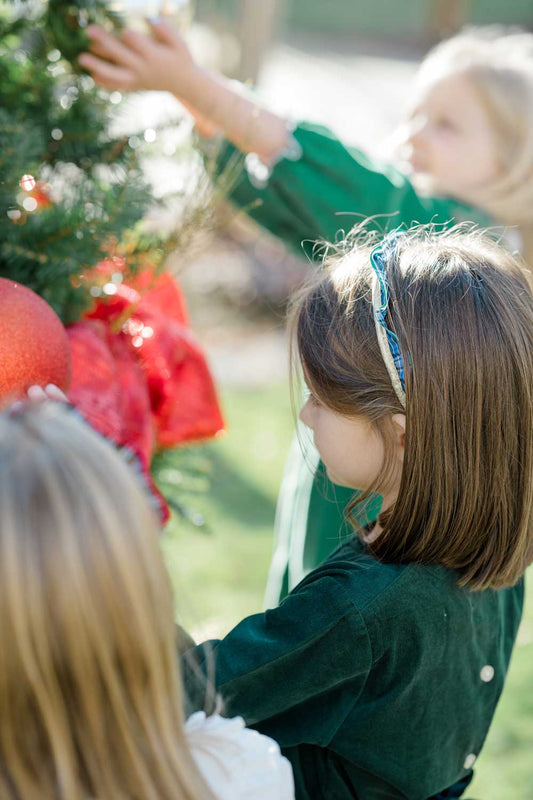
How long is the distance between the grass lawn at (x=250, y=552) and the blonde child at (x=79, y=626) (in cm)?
36

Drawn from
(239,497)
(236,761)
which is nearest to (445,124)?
(236,761)

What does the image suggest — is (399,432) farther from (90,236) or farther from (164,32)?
(164,32)

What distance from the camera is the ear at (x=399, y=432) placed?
3.63ft

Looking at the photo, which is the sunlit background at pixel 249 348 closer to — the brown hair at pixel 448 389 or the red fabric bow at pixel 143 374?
the red fabric bow at pixel 143 374

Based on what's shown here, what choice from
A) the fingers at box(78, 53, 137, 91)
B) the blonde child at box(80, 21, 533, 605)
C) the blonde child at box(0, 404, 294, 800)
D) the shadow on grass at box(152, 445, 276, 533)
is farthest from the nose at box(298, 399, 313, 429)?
the shadow on grass at box(152, 445, 276, 533)

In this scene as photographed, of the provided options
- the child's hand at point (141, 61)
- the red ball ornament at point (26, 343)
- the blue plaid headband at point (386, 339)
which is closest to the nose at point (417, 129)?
the child's hand at point (141, 61)

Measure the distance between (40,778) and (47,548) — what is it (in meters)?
0.20

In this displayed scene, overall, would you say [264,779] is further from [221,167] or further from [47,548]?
[221,167]

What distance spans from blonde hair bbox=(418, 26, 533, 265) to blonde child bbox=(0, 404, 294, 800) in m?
1.40

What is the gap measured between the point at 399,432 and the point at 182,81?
0.69 m

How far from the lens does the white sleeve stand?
0.87 metres

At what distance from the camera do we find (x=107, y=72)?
4.19 ft

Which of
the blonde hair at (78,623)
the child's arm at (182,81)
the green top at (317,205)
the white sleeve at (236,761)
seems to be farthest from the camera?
the green top at (317,205)

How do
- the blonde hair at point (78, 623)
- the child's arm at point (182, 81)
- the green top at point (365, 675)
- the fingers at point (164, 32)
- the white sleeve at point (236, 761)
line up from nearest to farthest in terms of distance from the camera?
the blonde hair at point (78, 623) < the white sleeve at point (236, 761) < the green top at point (365, 675) < the child's arm at point (182, 81) < the fingers at point (164, 32)
